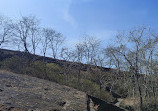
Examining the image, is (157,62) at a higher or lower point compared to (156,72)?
higher

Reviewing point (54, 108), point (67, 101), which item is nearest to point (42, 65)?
point (67, 101)

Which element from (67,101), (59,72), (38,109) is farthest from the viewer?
(59,72)

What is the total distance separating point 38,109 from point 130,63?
10947 millimetres

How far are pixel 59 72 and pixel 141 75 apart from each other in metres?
9.59

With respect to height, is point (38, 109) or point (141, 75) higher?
point (141, 75)

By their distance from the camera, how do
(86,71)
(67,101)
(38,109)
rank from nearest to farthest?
(38,109), (67,101), (86,71)

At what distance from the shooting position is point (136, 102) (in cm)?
1479

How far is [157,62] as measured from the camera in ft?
51.5

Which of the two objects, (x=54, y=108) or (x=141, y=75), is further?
(x=141, y=75)

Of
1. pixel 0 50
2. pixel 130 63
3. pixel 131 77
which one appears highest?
pixel 0 50

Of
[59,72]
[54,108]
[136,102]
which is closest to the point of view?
[54,108]

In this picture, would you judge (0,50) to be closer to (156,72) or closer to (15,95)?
(15,95)

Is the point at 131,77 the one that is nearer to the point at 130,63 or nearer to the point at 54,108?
the point at 130,63

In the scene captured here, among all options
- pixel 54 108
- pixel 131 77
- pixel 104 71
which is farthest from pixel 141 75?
pixel 54 108
